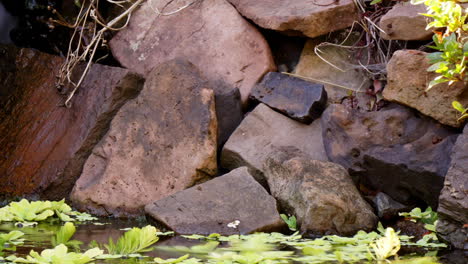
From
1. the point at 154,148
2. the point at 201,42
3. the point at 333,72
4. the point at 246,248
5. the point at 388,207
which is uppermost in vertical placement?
the point at 201,42

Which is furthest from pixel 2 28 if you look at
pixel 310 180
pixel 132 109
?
pixel 310 180

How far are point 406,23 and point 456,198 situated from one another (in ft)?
3.84

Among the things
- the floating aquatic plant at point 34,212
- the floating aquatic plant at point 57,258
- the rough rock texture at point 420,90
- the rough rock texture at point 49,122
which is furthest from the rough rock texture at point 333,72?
the floating aquatic plant at point 57,258

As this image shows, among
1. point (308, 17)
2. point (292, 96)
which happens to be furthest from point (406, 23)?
point (292, 96)

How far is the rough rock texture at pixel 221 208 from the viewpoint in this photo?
3281mm

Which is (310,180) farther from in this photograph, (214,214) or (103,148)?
(103,148)

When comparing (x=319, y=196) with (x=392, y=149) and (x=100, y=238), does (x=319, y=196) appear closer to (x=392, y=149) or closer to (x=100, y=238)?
(x=392, y=149)

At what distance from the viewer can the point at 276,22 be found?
4.25 m

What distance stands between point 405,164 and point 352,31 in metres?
1.29

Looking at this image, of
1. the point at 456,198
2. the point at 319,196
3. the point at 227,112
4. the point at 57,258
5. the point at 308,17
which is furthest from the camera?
the point at 227,112

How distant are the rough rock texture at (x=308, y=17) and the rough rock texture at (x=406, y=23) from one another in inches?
18.3

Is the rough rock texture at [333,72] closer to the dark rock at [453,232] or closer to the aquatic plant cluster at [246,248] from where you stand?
the aquatic plant cluster at [246,248]

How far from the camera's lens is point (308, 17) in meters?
4.14

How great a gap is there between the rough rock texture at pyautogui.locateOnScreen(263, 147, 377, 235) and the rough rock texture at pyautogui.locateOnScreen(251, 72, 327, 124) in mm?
414
